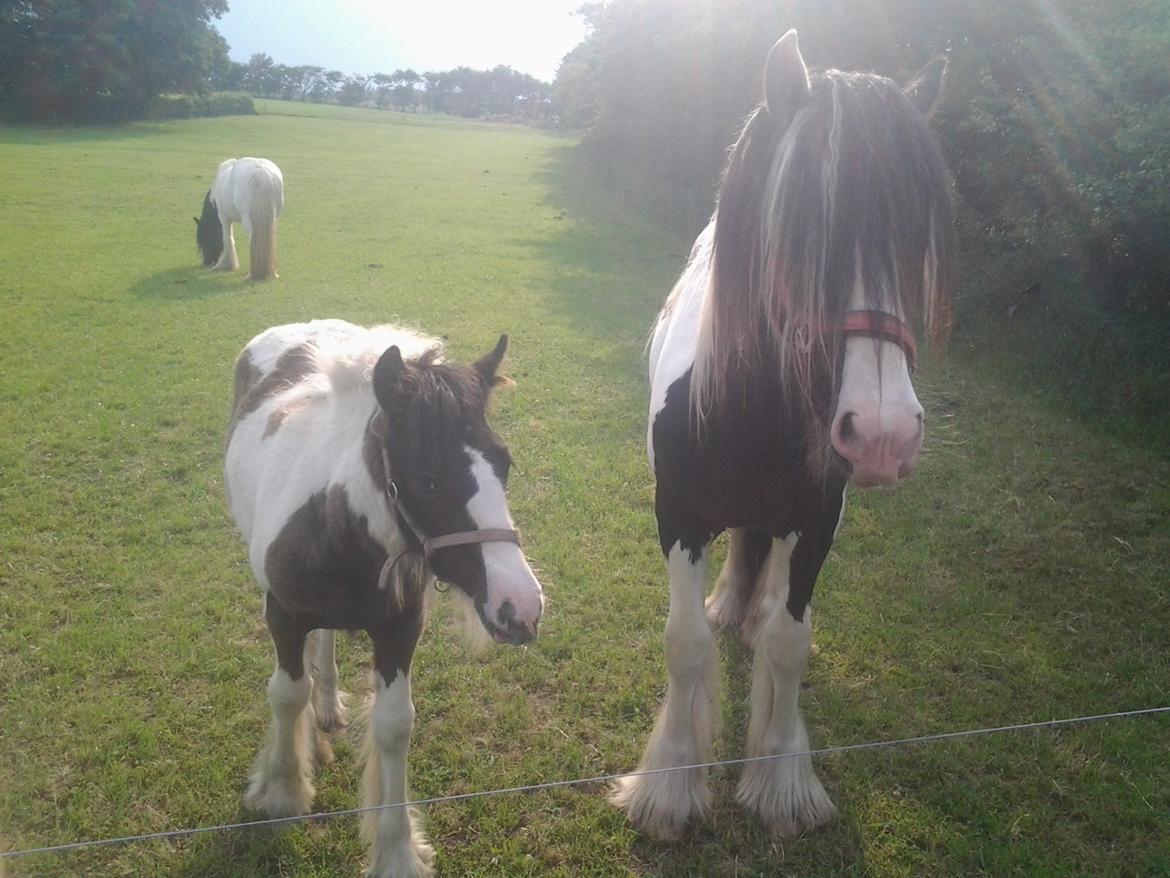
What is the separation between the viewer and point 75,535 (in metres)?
4.40

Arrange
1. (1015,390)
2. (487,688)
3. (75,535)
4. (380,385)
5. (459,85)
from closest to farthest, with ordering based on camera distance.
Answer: (380,385) < (487,688) < (75,535) < (1015,390) < (459,85)

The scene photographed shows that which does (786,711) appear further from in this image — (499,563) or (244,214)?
(244,214)

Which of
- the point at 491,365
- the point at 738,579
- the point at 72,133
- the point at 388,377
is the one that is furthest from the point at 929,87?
the point at 72,133

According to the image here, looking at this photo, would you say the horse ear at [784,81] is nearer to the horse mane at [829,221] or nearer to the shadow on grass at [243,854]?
the horse mane at [829,221]

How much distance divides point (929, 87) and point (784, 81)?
55 centimetres

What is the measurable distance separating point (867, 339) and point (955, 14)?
8450mm

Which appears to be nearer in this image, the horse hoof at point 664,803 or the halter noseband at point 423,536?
the halter noseband at point 423,536

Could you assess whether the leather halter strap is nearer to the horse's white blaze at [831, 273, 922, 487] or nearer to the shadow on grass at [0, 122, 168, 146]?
the horse's white blaze at [831, 273, 922, 487]

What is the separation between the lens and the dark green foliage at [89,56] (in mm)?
36594

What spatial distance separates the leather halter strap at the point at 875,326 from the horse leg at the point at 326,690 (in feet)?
7.74

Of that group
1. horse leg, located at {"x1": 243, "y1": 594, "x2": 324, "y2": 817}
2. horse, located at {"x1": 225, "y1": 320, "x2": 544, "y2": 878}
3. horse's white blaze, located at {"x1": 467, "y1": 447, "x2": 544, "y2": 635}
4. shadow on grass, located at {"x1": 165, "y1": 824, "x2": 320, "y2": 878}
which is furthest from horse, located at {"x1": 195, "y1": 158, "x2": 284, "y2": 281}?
horse's white blaze, located at {"x1": 467, "y1": 447, "x2": 544, "y2": 635}

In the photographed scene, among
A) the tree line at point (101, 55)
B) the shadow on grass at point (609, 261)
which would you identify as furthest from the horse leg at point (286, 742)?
the tree line at point (101, 55)

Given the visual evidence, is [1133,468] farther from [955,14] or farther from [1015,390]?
[955,14]

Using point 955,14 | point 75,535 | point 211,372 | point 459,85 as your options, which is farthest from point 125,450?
point 459,85
